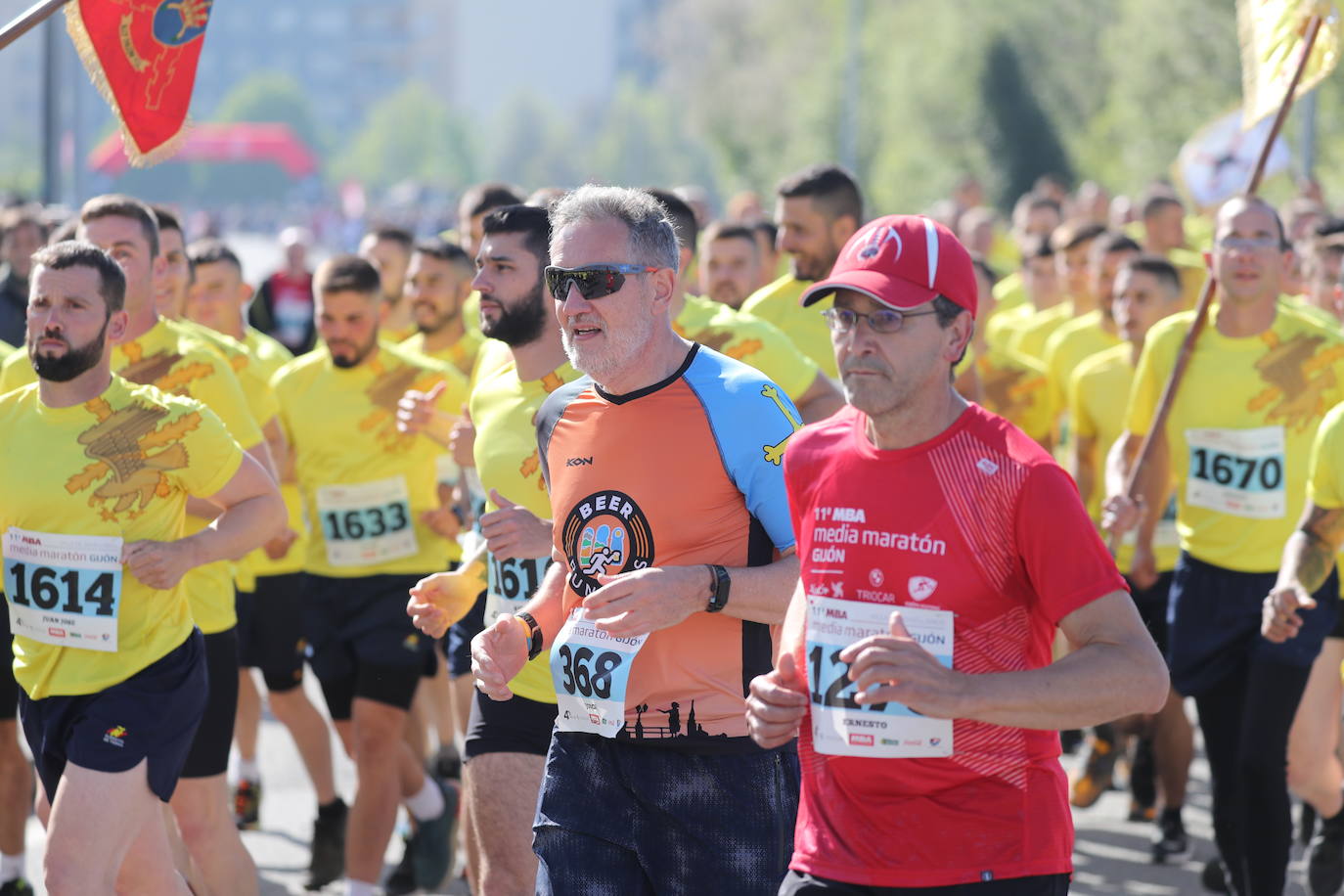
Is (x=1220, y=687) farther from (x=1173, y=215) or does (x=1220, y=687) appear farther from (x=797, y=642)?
(x=1173, y=215)

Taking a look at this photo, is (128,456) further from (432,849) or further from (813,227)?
(813,227)

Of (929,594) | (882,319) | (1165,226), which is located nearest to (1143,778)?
(1165,226)

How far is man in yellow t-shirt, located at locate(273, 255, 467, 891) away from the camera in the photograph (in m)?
7.45

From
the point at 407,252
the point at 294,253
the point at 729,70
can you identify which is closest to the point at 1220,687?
the point at 407,252

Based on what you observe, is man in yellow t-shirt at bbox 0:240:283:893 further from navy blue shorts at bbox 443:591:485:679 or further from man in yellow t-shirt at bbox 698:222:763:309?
man in yellow t-shirt at bbox 698:222:763:309

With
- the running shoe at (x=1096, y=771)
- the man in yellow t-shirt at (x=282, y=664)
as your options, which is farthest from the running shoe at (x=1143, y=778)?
the man in yellow t-shirt at (x=282, y=664)

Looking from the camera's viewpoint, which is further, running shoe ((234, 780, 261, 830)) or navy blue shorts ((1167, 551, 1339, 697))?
running shoe ((234, 780, 261, 830))

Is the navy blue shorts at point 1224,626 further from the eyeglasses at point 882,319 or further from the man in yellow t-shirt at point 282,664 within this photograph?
the eyeglasses at point 882,319

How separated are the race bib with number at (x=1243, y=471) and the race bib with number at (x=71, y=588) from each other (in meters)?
3.74

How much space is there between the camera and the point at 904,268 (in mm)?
3635

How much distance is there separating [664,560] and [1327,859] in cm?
394

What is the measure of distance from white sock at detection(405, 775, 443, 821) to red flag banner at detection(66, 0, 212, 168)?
8.53 feet

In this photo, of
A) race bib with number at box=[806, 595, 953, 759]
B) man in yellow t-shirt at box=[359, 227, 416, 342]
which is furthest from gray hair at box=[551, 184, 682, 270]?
man in yellow t-shirt at box=[359, 227, 416, 342]

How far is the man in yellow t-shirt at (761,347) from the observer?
20.4 feet
